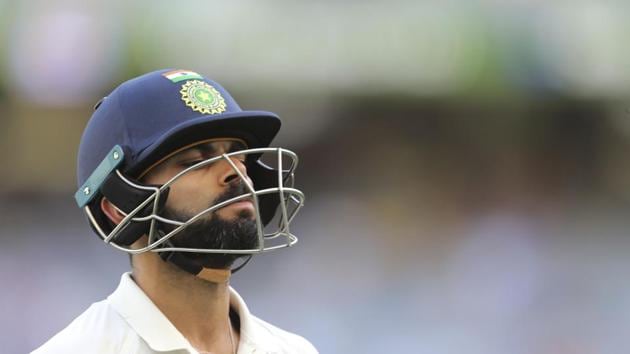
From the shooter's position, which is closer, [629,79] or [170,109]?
[170,109]

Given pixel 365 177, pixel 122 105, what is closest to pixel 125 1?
pixel 365 177

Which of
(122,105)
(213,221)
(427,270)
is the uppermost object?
(122,105)

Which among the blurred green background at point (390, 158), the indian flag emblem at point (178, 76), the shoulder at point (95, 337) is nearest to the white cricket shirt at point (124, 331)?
the shoulder at point (95, 337)

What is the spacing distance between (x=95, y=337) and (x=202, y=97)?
396 millimetres

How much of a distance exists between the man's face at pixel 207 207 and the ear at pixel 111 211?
0.09m

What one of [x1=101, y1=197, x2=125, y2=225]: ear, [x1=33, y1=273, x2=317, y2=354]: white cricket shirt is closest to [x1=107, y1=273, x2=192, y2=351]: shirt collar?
[x1=33, y1=273, x2=317, y2=354]: white cricket shirt

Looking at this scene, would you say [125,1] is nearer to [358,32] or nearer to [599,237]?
[358,32]

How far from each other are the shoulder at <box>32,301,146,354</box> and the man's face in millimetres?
146

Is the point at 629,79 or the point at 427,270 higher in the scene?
the point at 629,79

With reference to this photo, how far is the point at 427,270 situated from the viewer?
3848 mm

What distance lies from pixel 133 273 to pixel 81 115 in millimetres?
2275

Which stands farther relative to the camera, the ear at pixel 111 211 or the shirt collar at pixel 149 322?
the ear at pixel 111 211

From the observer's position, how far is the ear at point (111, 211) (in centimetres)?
146

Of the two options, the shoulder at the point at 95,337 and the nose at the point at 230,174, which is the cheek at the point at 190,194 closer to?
the nose at the point at 230,174
